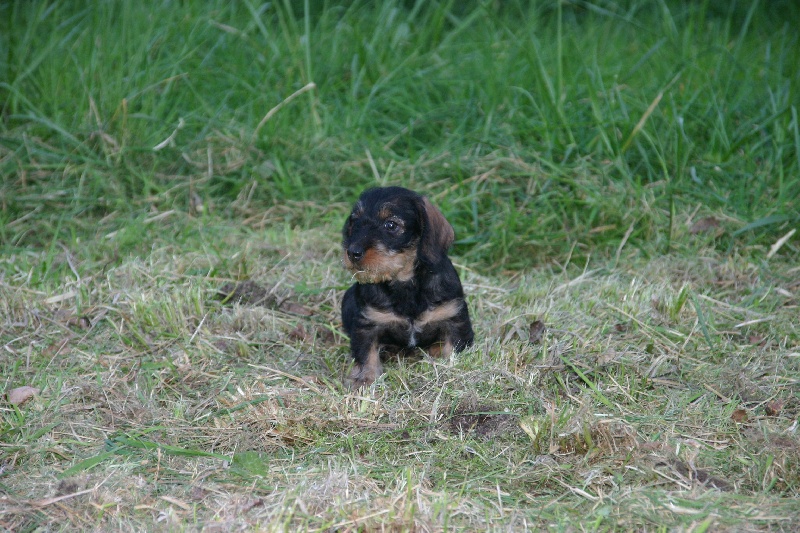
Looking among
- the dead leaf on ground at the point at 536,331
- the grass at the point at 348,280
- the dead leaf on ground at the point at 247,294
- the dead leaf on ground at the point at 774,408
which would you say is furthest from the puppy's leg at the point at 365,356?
the dead leaf on ground at the point at 774,408

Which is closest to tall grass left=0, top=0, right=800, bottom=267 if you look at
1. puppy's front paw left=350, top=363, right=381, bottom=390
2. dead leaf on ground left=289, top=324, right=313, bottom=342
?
dead leaf on ground left=289, top=324, right=313, bottom=342

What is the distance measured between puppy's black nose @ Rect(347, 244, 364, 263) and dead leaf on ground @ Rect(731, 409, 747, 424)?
1.78 meters

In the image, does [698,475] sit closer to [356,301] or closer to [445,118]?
[356,301]

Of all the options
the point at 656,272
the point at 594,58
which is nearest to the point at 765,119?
the point at 594,58

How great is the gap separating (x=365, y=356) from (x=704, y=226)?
2.85 m

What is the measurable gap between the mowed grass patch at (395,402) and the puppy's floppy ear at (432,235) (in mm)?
530

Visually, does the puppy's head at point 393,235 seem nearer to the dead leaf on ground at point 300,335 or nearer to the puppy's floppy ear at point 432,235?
the puppy's floppy ear at point 432,235

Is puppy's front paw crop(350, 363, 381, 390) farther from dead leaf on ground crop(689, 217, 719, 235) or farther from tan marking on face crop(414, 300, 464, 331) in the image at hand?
dead leaf on ground crop(689, 217, 719, 235)

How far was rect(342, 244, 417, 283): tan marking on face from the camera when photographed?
4.19 m

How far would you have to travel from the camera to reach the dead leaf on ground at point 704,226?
6.14 meters

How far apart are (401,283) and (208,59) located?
4.02 meters

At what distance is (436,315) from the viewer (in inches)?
178

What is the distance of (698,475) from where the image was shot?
3.47 metres

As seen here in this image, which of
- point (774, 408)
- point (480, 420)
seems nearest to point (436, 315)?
point (480, 420)
